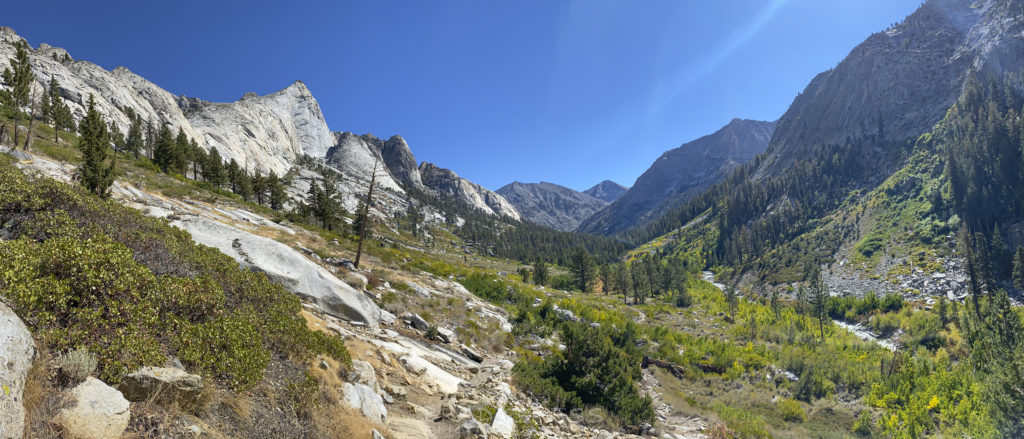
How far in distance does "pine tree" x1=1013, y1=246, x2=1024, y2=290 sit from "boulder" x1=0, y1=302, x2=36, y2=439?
3792 inches

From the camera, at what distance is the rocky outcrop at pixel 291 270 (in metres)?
14.3

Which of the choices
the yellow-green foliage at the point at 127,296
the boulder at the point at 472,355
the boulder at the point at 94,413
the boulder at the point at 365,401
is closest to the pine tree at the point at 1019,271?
the boulder at the point at 472,355

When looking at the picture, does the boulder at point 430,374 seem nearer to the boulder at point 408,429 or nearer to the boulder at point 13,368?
the boulder at point 408,429

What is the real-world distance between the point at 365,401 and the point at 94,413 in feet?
16.2

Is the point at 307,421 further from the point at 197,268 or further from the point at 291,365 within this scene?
the point at 197,268

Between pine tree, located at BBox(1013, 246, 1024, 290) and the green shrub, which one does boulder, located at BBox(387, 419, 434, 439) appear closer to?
the green shrub

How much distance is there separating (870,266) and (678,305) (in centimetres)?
4695

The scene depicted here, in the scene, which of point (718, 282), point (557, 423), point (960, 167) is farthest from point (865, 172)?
point (557, 423)

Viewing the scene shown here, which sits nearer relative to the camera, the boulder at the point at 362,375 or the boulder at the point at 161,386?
the boulder at the point at 161,386

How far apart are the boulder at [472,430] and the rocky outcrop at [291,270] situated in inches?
296

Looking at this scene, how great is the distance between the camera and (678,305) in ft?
212

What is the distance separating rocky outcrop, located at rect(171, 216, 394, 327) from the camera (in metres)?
14.3

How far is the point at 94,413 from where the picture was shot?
3.93 meters

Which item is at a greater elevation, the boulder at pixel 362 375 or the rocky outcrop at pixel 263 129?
the rocky outcrop at pixel 263 129
